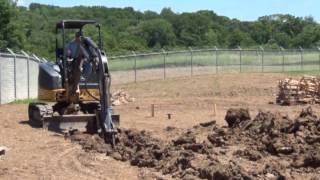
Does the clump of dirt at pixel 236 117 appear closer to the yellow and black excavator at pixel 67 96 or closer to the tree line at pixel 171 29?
the yellow and black excavator at pixel 67 96

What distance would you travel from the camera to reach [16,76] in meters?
32.1

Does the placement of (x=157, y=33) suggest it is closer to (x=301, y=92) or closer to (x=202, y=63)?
(x=202, y=63)

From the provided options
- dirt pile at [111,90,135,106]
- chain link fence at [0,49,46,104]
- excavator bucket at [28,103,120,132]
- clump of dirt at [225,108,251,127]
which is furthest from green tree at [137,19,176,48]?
clump of dirt at [225,108,251,127]

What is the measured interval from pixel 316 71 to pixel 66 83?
38204mm

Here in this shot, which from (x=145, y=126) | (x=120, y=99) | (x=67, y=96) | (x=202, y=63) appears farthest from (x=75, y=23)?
(x=202, y=63)

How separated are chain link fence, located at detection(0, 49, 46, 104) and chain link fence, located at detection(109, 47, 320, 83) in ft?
37.9

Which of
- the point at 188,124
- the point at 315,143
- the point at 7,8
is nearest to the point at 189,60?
the point at 7,8

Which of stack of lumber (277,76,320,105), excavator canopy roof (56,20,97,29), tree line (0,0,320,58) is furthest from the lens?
tree line (0,0,320,58)

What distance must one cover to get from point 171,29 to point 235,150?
279 ft

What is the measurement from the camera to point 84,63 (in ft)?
62.3

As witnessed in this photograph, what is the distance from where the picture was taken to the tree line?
8240cm

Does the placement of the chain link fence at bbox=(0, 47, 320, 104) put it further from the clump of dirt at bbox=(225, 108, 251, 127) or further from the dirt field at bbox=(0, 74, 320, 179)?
the clump of dirt at bbox=(225, 108, 251, 127)

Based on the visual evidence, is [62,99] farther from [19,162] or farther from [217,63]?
[217,63]

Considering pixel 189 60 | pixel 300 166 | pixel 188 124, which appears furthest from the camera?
pixel 189 60
